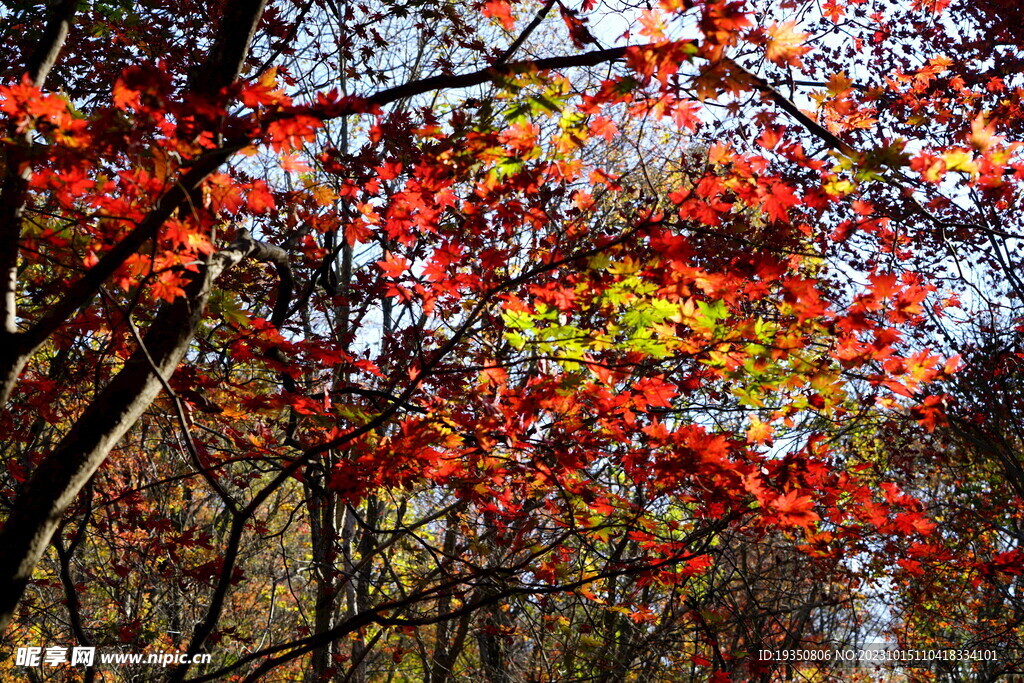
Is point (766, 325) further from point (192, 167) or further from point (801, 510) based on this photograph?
point (192, 167)

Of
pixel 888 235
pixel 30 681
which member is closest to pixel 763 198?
pixel 888 235

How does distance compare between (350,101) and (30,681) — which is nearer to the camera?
(350,101)

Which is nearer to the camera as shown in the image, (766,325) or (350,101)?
(350,101)

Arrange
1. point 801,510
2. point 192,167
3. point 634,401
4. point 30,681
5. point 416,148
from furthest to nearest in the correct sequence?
point 30,681, point 416,148, point 634,401, point 801,510, point 192,167

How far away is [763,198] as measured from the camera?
3219 millimetres

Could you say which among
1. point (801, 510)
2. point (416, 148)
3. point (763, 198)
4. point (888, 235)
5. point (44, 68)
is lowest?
point (801, 510)

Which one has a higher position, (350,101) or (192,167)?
(350,101)

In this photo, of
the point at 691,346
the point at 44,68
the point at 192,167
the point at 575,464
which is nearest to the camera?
the point at 192,167

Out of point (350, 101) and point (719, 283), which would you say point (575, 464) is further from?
point (350, 101)

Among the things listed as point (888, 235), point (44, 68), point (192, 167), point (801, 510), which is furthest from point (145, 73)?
point (888, 235)

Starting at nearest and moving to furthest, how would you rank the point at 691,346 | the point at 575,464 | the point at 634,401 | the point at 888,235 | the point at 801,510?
the point at 691,346
the point at 801,510
the point at 634,401
the point at 575,464
the point at 888,235

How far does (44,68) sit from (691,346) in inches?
109

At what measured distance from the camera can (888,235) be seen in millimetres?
6953

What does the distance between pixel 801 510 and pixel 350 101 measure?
8.89ft
